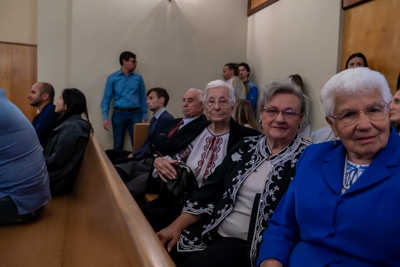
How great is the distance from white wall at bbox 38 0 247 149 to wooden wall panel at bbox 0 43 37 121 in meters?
1.35

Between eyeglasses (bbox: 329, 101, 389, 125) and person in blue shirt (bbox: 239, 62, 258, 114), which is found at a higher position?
person in blue shirt (bbox: 239, 62, 258, 114)

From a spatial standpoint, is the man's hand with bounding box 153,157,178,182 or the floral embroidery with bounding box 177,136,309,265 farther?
the man's hand with bounding box 153,157,178,182

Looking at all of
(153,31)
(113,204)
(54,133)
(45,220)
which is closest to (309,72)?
(153,31)

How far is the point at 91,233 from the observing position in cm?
152

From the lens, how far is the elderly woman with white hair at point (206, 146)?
2.07m

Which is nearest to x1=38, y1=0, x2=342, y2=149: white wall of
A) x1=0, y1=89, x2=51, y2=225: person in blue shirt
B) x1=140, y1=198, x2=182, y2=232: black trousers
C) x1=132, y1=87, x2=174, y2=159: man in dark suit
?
x1=132, y1=87, x2=174, y2=159: man in dark suit

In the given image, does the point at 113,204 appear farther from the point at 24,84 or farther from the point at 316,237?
the point at 24,84

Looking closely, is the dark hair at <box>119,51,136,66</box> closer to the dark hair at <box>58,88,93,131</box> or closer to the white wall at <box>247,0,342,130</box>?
the white wall at <box>247,0,342,130</box>

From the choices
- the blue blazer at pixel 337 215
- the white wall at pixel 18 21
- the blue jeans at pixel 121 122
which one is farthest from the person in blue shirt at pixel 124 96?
the blue blazer at pixel 337 215

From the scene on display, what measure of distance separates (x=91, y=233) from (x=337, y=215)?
1.01 m

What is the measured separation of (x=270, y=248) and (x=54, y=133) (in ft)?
6.81

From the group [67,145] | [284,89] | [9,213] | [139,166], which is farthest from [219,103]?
[9,213]

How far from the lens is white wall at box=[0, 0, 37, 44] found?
250 inches

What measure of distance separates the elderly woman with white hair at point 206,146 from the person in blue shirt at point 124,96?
11.2 ft
